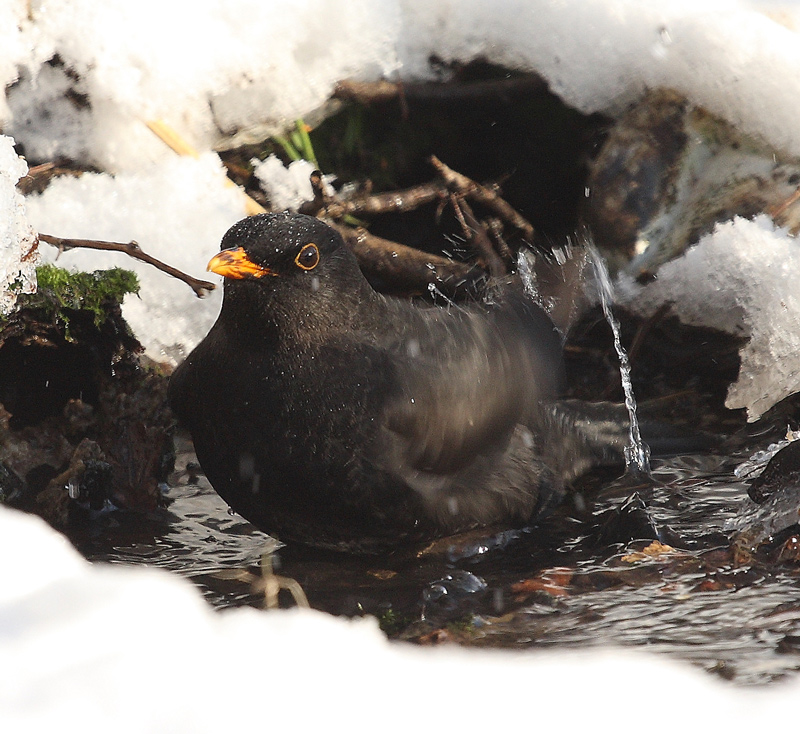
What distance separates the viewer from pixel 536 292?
5062 millimetres

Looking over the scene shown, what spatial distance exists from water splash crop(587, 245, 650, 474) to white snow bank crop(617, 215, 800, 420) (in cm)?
26

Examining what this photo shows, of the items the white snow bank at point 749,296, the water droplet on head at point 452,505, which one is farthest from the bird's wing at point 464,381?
the white snow bank at point 749,296

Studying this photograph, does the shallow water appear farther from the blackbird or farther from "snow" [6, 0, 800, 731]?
"snow" [6, 0, 800, 731]

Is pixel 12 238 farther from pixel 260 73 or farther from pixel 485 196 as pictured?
pixel 485 196

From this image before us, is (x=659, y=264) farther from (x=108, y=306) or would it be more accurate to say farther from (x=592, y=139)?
(x=108, y=306)

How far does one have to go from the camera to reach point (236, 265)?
13.2ft

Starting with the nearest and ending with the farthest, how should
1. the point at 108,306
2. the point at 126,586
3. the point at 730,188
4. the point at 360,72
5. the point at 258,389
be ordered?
the point at 126,586 → the point at 258,389 → the point at 108,306 → the point at 730,188 → the point at 360,72

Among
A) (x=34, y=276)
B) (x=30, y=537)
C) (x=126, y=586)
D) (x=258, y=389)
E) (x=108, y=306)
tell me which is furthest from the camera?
(x=108, y=306)

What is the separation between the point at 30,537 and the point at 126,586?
388mm

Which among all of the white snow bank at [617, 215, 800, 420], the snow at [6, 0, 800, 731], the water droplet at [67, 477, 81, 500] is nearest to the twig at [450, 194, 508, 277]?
the snow at [6, 0, 800, 731]

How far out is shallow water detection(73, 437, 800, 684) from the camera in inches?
140

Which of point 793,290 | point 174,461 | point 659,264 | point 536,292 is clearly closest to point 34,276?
point 174,461

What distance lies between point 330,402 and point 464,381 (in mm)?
608

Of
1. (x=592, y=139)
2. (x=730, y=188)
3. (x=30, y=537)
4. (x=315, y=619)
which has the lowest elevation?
(x=315, y=619)
